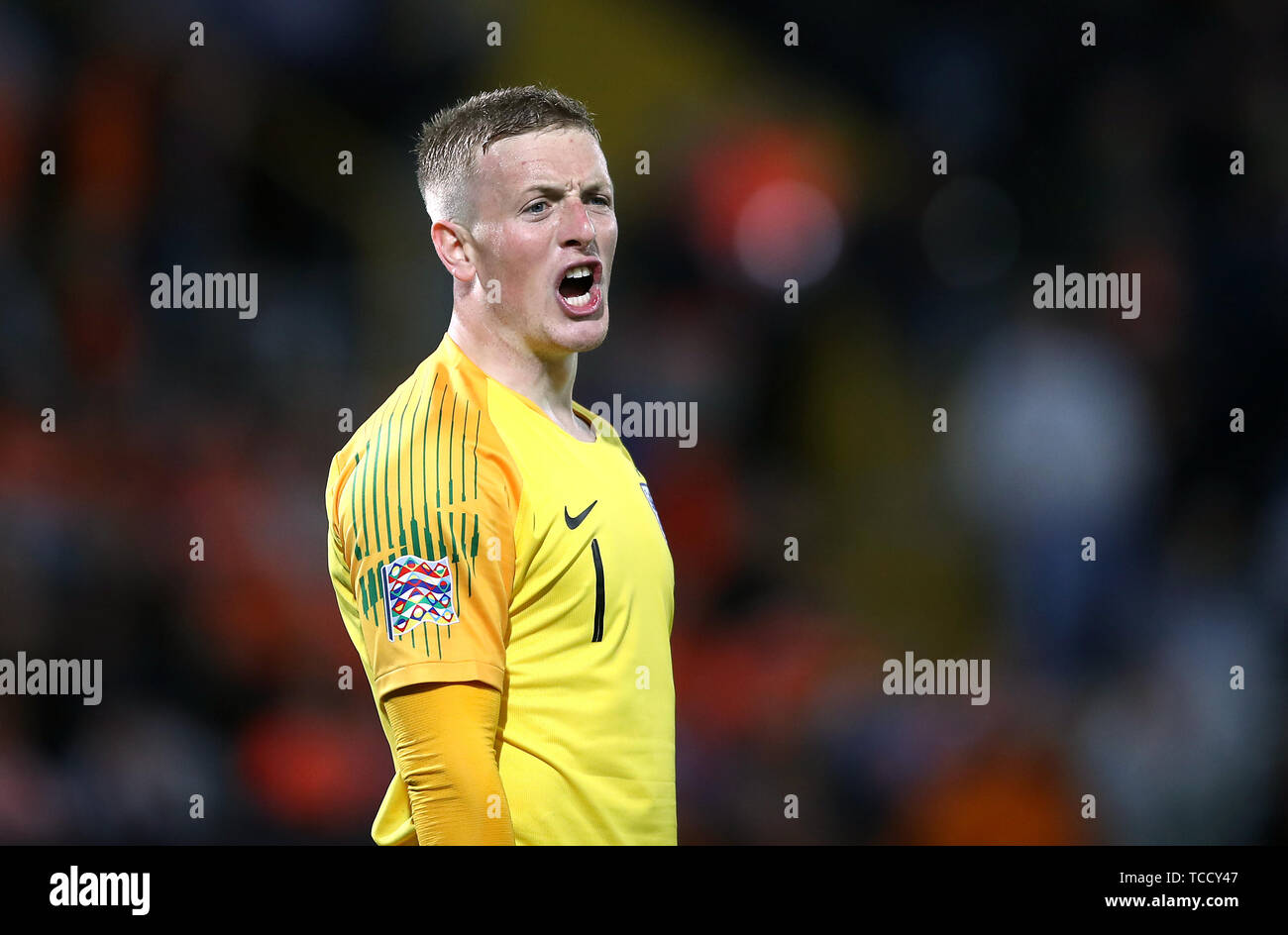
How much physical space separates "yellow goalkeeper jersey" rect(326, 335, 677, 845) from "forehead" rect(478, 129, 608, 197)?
30 cm

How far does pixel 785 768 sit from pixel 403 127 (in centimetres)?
199

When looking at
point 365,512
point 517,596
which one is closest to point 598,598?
point 517,596

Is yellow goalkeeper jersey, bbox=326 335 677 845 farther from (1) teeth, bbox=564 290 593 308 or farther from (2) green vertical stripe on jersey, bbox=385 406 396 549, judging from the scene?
(1) teeth, bbox=564 290 593 308

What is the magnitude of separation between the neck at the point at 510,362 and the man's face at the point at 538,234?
17mm

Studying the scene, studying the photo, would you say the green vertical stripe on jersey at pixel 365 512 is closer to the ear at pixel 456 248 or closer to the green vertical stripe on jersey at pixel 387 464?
the green vertical stripe on jersey at pixel 387 464

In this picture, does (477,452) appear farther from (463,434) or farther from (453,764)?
(453,764)

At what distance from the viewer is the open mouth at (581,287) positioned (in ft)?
7.18

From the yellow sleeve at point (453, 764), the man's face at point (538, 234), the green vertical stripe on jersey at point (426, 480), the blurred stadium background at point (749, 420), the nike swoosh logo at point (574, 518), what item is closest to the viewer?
the yellow sleeve at point (453, 764)

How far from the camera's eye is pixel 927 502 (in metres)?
3.67

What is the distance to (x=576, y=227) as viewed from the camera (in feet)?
7.13

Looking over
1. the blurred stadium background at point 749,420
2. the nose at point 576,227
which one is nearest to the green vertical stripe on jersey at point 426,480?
the nose at point 576,227

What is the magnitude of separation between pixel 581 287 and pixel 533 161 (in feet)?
0.73

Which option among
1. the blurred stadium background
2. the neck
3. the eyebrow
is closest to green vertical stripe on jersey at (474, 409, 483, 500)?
the neck

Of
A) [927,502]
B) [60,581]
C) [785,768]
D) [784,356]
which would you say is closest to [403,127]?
[784,356]
